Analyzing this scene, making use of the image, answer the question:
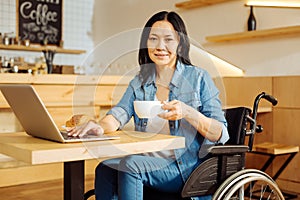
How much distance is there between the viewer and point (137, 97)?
202cm

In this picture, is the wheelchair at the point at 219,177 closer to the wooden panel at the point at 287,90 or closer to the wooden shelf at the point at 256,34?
the wooden panel at the point at 287,90

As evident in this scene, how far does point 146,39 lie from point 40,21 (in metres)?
4.08

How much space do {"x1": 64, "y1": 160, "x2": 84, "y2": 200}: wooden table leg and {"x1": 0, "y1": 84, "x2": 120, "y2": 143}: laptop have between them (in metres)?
0.10

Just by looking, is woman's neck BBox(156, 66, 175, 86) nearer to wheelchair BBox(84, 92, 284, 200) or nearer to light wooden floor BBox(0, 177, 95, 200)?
wheelchair BBox(84, 92, 284, 200)

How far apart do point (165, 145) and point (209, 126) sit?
0.29 meters

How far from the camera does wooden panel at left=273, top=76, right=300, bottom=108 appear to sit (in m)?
3.62

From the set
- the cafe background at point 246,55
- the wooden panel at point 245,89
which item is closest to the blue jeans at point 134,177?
the cafe background at point 246,55

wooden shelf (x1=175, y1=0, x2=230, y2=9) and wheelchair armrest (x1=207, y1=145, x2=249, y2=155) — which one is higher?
wooden shelf (x1=175, y1=0, x2=230, y2=9)

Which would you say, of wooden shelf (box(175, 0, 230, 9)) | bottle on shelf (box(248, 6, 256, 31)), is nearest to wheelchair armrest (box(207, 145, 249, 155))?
bottle on shelf (box(248, 6, 256, 31))

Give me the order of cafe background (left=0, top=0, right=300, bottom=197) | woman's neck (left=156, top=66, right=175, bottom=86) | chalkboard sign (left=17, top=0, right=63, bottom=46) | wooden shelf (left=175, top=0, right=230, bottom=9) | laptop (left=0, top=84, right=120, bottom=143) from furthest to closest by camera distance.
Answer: chalkboard sign (left=17, top=0, right=63, bottom=46), wooden shelf (left=175, top=0, right=230, bottom=9), cafe background (left=0, top=0, right=300, bottom=197), woman's neck (left=156, top=66, right=175, bottom=86), laptop (left=0, top=84, right=120, bottom=143)

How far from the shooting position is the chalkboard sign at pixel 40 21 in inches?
221

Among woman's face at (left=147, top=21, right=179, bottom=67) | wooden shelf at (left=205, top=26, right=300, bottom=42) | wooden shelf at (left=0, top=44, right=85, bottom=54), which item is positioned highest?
wooden shelf at (left=205, top=26, right=300, bottom=42)

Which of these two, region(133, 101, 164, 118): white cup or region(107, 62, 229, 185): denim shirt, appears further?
region(107, 62, 229, 185): denim shirt

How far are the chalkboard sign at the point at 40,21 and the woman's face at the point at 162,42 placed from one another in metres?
3.96
